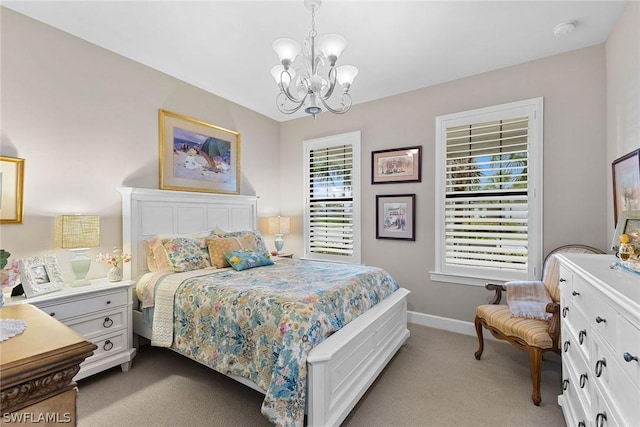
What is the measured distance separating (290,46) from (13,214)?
8.07 ft

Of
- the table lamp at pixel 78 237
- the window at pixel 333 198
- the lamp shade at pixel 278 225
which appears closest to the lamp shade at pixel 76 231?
the table lamp at pixel 78 237

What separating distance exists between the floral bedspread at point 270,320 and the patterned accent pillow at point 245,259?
20 centimetres

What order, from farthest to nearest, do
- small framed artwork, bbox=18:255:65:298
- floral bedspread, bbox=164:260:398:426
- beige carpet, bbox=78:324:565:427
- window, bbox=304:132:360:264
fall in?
window, bbox=304:132:360:264 → small framed artwork, bbox=18:255:65:298 → beige carpet, bbox=78:324:565:427 → floral bedspread, bbox=164:260:398:426

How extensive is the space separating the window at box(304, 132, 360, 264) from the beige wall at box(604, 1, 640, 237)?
2.52 metres

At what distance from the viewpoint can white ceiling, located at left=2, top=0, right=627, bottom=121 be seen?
7.32 ft

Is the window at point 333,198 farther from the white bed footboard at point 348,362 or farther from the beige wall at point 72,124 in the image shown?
the beige wall at point 72,124

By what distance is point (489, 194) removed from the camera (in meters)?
3.20

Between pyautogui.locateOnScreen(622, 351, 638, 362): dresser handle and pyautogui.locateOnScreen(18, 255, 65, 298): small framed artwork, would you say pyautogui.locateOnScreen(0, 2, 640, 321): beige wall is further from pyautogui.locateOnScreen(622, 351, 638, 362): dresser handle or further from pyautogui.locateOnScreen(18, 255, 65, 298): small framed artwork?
pyautogui.locateOnScreen(622, 351, 638, 362): dresser handle

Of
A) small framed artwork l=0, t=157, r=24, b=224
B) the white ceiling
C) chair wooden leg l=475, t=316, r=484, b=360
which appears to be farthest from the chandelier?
chair wooden leg l=475, t=316, r=484, b=360

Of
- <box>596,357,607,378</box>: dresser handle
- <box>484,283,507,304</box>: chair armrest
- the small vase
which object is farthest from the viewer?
<box>484,283,507,304</box>: chair armrest

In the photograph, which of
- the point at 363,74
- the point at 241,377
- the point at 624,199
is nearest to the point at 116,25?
the point at 363,74

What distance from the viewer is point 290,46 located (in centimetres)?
202

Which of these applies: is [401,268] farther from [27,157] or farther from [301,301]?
[27,157]

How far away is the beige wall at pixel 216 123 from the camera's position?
2.32 m
